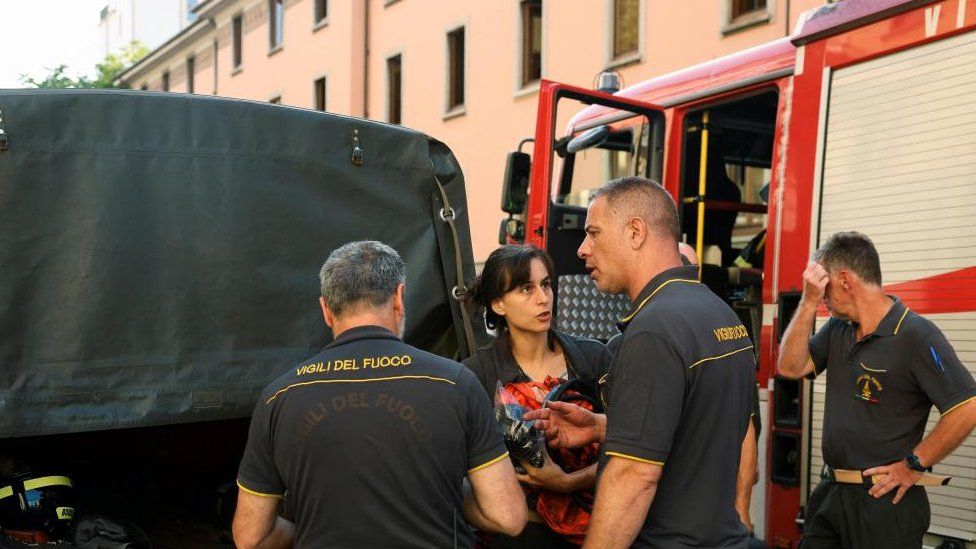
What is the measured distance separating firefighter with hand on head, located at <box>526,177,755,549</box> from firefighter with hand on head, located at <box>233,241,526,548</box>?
33 cm

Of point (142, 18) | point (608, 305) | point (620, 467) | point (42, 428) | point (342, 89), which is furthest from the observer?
point (142, 18)

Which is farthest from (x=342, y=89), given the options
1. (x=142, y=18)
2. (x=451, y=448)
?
(x=142, y=18)

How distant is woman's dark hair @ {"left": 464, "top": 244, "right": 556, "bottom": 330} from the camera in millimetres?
3689

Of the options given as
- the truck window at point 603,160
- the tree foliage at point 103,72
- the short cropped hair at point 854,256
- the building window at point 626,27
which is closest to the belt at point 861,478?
the short cropped hair at point 854,256

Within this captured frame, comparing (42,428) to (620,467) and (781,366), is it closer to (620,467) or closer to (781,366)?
(620,467)

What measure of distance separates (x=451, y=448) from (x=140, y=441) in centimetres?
197

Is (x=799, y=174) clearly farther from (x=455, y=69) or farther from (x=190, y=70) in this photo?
(x=190, y=70)

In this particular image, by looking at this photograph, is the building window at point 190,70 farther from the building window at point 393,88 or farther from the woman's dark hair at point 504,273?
the woman's dark hair at point 504,273

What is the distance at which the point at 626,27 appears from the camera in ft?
53.6

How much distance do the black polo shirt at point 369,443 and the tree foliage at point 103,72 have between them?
129 ft

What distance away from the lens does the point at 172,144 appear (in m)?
3.44

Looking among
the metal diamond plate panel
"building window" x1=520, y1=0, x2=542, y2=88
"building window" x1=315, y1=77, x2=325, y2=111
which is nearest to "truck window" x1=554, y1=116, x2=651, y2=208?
the metal diamond plate panel

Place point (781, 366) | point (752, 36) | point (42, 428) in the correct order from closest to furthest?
1. point (42, 428)
2. point (781, 366)
3. point (752, 36)

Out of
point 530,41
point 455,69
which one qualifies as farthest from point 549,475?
point 455,69
